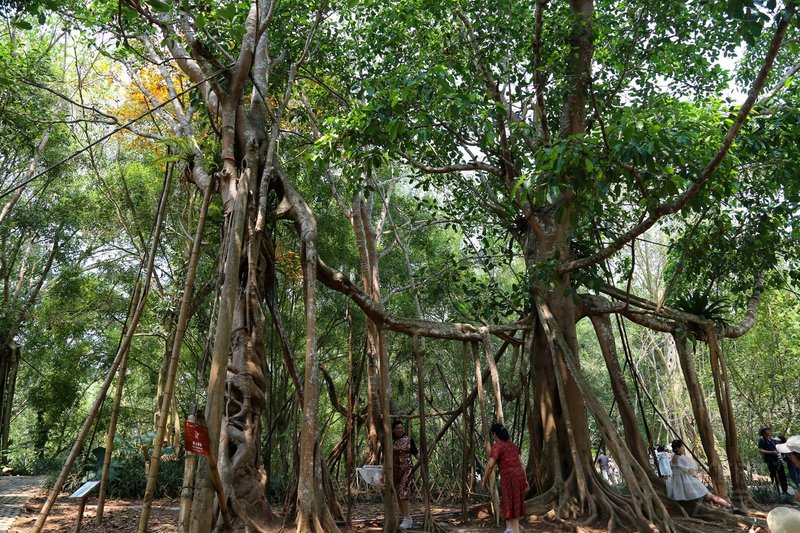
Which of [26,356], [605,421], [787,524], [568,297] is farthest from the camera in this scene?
[26,356]

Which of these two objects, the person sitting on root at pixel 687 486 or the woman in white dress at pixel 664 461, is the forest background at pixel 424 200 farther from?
the woman in white dress at pixel 664 461

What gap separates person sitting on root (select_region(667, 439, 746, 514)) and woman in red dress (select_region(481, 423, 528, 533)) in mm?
1986

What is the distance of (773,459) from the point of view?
848cm

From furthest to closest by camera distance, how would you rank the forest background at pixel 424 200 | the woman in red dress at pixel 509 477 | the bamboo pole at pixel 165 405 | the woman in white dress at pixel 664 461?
the woman in white dress at pixel 664 461
the woman in red dress at pixel 509 477
the forest background at pixel 424 200
the bamboo pole at pixel 165 405

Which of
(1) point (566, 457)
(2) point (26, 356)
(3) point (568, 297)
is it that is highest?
(2) point (26, 356)

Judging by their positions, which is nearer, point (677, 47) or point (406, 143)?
point (406, 143)

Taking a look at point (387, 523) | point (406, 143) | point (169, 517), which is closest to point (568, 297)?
point (406, 143)

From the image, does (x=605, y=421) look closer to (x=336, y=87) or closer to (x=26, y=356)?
(x=336, y=87)

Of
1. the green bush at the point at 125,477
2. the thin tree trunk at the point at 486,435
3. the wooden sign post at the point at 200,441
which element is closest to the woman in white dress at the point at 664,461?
the thin tree trunk at the point at 486,435

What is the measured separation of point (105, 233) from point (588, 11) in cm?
1044

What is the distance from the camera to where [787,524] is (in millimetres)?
1568

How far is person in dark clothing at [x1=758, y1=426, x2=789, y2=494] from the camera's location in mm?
8297

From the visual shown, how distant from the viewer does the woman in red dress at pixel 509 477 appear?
525 centimetres

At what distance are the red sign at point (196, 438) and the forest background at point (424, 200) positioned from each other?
34cm
